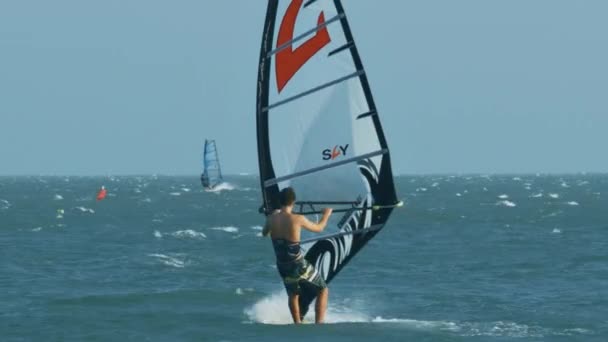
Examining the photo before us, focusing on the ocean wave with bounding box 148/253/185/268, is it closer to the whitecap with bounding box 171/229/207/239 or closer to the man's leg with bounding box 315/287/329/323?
the whitecap with bounding box 171/229/207/239

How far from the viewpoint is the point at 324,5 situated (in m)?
15.6

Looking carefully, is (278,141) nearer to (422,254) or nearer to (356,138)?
(356,138)

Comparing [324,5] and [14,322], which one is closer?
[324,5]

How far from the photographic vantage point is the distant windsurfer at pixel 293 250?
48.8 feet

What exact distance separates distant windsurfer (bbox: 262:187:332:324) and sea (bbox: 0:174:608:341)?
0.93m

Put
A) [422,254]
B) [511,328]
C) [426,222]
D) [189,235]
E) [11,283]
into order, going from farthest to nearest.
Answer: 1. [426,222]
2. [189,235]
3. [422,254]
4. [11,283]
5. [511,328]

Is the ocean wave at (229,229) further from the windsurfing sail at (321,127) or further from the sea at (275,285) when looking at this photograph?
the windsurfing sail at (321,127)

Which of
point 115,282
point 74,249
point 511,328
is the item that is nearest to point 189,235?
point 74,249

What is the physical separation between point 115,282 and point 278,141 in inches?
434

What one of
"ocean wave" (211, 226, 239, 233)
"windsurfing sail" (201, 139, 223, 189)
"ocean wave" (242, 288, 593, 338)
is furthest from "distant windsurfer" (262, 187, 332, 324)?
"windsurfing sail" (201, 139, 223, 189)

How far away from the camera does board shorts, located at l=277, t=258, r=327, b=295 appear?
1537cm

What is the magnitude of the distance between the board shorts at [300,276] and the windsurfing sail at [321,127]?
0.24 m

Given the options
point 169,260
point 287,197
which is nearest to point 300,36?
point 287,197

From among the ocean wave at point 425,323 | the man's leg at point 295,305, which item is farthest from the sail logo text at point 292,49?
the ocean wave at point 425,323
